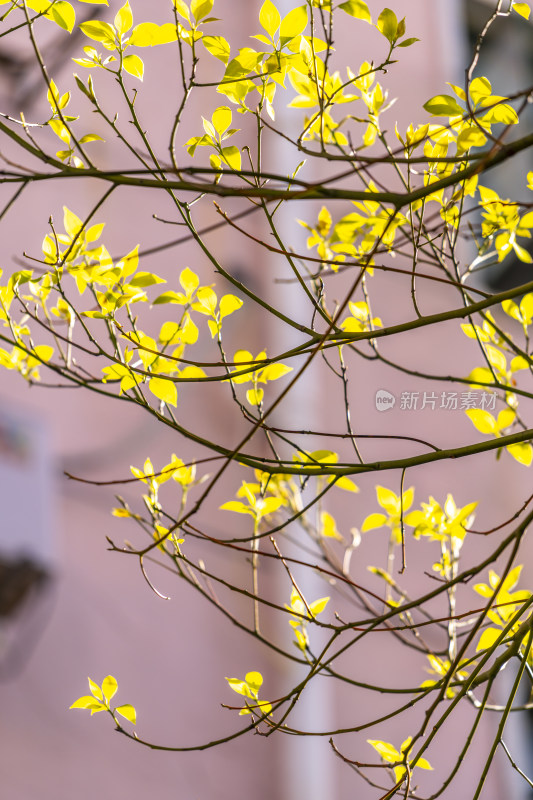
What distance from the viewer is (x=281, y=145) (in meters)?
2.61

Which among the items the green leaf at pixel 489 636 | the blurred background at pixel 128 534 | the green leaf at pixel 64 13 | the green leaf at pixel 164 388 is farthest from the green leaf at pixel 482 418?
the blurred background at pixel 128 534

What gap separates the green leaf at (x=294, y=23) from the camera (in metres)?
0.71

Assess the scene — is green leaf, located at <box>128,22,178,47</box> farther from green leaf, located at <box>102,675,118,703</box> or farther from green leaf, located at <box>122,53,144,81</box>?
green leaf, located at <box>102,675,118,703</box>

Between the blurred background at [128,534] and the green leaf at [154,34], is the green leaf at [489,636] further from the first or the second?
the blurred background at [128,534]

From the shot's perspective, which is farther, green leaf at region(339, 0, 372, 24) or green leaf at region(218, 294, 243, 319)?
green leaf at region(218, 294, 243, 319)

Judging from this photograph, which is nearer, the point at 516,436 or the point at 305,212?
the point at 516,436

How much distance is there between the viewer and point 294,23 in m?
0.71

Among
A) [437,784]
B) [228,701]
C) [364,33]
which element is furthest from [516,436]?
[364,33]

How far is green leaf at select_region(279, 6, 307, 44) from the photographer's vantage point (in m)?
0.71

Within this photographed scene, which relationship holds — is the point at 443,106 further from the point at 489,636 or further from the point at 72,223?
the point at 489,636

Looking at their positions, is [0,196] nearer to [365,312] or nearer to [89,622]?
[89,622]

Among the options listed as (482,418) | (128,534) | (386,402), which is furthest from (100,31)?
(128,534)

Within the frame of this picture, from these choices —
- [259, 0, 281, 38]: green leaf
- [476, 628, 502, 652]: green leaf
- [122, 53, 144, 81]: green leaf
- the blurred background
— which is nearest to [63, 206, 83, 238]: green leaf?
[122, 53, 144, 81]: green leaf

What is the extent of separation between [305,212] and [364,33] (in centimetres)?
72
